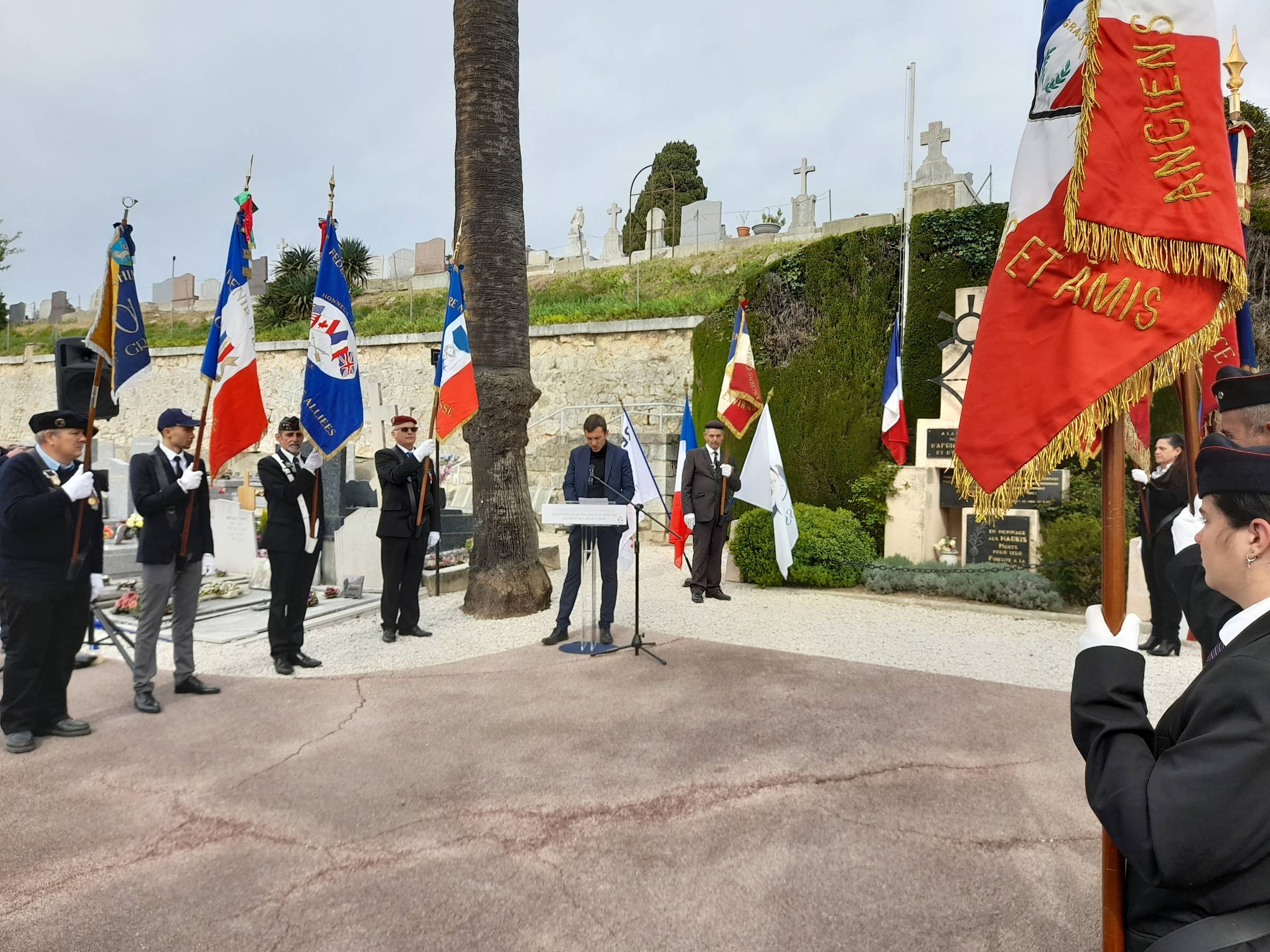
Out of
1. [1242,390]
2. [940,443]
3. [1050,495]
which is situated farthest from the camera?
[940,443]

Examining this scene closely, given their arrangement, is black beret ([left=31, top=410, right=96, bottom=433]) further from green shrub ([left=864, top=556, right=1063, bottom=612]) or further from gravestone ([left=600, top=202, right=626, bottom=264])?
gravestone ([left=600, top=202, right=626, bottom=264])

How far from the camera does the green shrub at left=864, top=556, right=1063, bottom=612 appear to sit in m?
8.89

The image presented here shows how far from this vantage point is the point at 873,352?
41.9 feet

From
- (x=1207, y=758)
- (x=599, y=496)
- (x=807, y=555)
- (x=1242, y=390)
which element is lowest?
(x=807, y=555)

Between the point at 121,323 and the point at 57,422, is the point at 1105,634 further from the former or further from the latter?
the point at 121,323

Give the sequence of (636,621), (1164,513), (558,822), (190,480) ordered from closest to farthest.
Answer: (558,822) → (190,480) → (636,621) → (1164,513)

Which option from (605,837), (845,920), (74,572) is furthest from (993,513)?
(74,572)

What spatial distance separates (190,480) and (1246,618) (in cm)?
579

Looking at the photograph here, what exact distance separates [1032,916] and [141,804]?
13.3 feet

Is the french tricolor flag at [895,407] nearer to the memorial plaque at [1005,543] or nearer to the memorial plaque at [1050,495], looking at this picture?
the memorial plaque at [1050,495]

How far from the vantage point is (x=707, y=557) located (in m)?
9.64

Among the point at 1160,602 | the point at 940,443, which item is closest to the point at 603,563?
the point at 1160,602

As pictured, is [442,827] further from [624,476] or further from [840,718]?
[624,476]

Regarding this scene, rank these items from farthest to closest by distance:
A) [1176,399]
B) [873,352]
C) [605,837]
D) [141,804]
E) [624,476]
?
[873,352] < [1176,399] < [624,476] < [141,804] < [605,837]
